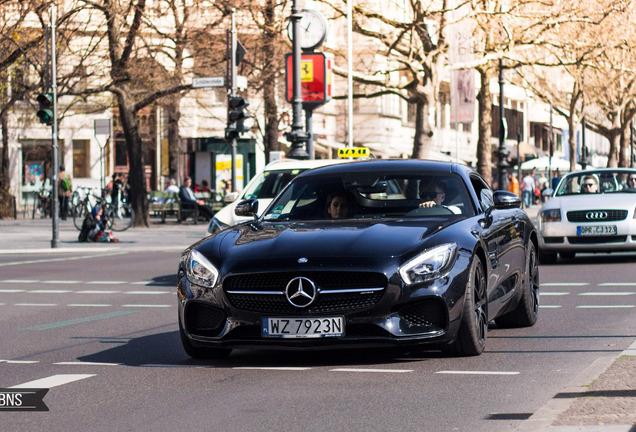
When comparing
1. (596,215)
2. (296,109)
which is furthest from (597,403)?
(296,109)

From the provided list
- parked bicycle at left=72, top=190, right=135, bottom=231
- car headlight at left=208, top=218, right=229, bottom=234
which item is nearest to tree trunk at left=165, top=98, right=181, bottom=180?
parked bicycle at left=72, top=190, right=135, bottom=231

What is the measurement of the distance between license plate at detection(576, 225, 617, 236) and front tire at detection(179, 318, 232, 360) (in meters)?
11.3

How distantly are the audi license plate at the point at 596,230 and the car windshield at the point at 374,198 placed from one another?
32.5 feet

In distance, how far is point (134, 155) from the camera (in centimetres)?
3697

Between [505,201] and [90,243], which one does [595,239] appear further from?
[90,243]

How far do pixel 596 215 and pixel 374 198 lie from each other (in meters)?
10.5

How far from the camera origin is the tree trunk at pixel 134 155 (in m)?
36.2

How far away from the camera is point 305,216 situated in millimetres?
10039

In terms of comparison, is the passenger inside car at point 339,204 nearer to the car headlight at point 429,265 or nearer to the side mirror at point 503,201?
the side mirror at point 503,201

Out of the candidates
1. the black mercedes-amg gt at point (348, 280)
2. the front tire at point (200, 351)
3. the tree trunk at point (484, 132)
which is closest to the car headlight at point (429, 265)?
the black mercedes-amg gt at point (348, 280)

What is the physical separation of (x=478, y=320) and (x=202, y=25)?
1079 inches

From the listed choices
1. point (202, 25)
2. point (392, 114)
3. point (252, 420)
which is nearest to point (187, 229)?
point (202, 25)

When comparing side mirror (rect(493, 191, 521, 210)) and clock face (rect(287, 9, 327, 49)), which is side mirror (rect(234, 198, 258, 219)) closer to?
side mirror (rect(493, 191, 521, 210))

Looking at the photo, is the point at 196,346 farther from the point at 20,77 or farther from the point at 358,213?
the point at 20,77
